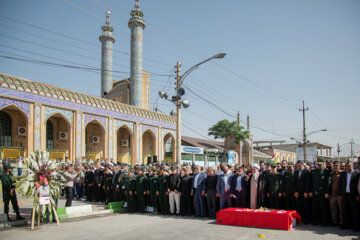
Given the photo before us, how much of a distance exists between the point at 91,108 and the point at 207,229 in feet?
63.2

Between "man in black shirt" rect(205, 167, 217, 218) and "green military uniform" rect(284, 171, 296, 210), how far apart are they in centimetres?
237

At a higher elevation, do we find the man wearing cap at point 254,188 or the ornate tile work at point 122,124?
the ornate tile work at point 122,124

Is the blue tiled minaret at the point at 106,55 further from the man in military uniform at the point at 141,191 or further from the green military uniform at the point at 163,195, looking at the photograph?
the green military uniform at the point at 163,195

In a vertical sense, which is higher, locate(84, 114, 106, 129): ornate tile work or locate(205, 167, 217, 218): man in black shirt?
locate(84, 114, 106, 129): ornate tile work

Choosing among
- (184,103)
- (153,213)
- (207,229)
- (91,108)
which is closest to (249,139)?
(91,108)

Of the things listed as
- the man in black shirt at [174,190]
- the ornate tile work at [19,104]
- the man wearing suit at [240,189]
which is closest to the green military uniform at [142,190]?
the man in black shirt at [174,190]

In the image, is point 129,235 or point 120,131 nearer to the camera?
point 129,235

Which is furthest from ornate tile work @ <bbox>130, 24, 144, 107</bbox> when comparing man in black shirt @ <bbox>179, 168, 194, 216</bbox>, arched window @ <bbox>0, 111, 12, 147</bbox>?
man in black shirt @ <bbox>179, 168, 194, 216</bbox>

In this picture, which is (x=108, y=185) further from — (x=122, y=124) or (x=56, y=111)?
(x=122, y=124)

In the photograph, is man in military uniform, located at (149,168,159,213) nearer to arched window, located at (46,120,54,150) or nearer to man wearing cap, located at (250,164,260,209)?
man wearing cap, located at (250,164,260,209)

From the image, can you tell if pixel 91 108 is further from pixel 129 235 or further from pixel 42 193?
pixel 129 235

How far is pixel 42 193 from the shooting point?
31.0 feet

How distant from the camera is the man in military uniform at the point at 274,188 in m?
9.96

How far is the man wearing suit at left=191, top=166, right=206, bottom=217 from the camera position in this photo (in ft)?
35.6
